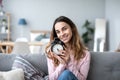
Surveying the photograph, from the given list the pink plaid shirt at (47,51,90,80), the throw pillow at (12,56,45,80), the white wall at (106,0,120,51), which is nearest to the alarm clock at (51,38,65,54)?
the pink plaid shirt at (47,51,90,80)

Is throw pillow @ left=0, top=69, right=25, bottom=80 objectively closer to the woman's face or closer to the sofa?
the sofa

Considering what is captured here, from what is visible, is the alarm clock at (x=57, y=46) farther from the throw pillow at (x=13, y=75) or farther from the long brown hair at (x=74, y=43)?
the throw pillow at (x=13, y=75)

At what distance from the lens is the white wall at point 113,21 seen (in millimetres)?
5766

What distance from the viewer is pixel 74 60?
202 cm

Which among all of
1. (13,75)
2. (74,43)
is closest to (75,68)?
(74,43)

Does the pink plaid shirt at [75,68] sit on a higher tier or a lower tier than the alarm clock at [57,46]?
lower

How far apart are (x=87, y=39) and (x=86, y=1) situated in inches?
49.3

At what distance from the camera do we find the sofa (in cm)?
214

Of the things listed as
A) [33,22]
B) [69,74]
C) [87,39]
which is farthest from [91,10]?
[69,74]

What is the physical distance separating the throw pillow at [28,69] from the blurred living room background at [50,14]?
484 centimetres

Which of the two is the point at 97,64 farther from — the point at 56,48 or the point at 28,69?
the point at 28,69

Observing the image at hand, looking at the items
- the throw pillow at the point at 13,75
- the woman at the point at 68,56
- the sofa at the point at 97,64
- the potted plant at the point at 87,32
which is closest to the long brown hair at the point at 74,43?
the woman at the point at 68,56

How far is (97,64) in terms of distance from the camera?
7.13 feet

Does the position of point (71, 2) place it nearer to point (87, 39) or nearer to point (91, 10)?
point (91, 10)
